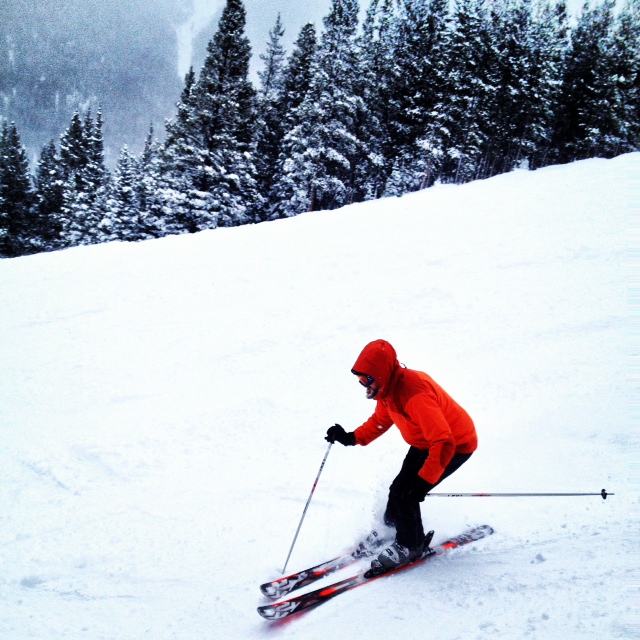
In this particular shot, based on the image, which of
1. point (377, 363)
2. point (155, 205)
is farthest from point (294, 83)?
point (377, 363)

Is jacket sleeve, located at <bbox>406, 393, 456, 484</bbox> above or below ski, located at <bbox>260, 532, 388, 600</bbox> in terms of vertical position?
above

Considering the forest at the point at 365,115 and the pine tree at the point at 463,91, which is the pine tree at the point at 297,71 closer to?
the forest at the point at 365,115

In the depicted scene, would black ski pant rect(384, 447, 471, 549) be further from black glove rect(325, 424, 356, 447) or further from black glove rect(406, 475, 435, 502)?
black glove rect(325, 424, 356, 447)

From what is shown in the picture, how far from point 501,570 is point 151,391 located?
18.8 ft

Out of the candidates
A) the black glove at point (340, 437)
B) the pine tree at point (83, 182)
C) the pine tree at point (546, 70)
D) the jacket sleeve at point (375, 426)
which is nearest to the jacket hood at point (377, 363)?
the jacket sleeve at point (375, 426)

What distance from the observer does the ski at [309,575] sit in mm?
3303

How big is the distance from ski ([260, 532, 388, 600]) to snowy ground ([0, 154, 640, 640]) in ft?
0.58

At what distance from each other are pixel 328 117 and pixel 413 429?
23779 mm

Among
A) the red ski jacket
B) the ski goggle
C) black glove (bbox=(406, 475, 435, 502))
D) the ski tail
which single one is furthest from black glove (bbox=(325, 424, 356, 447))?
the ski tail

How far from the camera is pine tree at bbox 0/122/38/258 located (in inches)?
1460

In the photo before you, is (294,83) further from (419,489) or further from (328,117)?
(419,489)

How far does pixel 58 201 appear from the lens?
4266 cm

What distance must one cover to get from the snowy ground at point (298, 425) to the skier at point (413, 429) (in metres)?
0.33

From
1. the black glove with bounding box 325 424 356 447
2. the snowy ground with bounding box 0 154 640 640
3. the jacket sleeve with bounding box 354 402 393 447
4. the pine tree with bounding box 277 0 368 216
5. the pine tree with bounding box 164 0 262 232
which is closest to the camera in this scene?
the snowy ground with bounding box 0 154 640 640
